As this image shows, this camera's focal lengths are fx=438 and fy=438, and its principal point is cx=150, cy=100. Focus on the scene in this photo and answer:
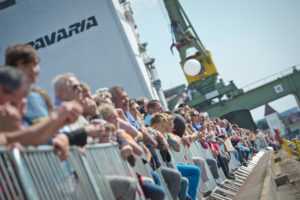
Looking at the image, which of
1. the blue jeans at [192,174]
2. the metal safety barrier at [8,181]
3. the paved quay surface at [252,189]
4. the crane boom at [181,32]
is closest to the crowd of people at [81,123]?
the blue jeans at [192,174]

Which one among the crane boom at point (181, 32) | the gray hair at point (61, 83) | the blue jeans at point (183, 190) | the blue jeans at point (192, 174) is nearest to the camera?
the gray hair at point (61, 83)

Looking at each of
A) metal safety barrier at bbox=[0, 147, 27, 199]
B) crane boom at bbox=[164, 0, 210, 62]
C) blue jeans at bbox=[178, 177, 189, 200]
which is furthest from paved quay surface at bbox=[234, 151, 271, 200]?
crane boom at bbox=[164, 0, 210, 62]

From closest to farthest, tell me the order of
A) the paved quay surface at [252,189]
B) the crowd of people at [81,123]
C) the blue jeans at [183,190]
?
1. the crowd of people at [81,123]
2. the blue jeans at [183,190]
3. the paved quay surface at [252,189]

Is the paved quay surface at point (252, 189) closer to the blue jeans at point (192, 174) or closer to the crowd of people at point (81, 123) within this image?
the crowd of people at point (81, 123)

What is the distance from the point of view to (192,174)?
7.07 meters

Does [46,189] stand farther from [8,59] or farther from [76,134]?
[8,59]

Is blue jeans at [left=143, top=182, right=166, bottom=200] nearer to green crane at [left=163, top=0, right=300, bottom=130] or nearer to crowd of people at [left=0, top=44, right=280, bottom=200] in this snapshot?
crowd of people at [left=0, top=44, right=280, bottom=200]

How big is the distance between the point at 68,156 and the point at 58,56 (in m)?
16.5

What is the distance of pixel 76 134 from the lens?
11.4ft

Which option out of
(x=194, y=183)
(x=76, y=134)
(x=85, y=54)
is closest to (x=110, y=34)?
(x=85, y=54)

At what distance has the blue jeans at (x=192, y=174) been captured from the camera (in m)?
7.03

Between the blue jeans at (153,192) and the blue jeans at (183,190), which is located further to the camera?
the blue jeans at (183,190)

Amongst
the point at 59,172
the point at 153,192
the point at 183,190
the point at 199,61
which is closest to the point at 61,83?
the point at 59,172

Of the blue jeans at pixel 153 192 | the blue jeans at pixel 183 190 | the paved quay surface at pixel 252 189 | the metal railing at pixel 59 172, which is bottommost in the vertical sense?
the paved quay surface at pixel 252 189
